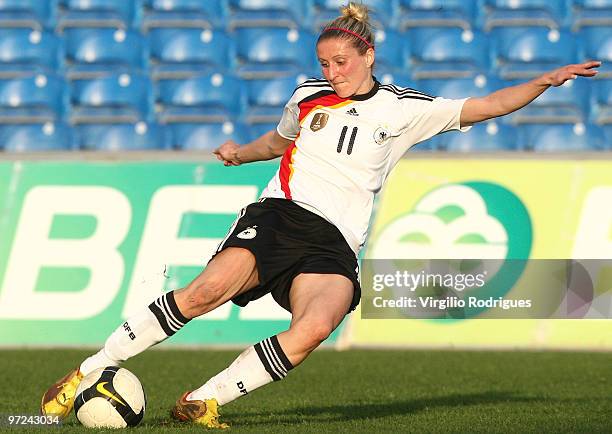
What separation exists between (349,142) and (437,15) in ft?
29.3

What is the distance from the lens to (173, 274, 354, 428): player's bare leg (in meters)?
5.34

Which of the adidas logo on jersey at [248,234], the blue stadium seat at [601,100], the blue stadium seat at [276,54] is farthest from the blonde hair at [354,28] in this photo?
the blue stadium seat at [601,100]

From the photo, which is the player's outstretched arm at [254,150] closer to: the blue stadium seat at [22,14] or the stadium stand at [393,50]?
the stadium stand at [393,50]

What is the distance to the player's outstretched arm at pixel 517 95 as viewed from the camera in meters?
5.30

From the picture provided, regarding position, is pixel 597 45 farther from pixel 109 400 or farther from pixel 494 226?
pixel 109 400

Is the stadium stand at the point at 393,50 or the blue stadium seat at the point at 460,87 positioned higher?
the stadium stand at the point at 393,50

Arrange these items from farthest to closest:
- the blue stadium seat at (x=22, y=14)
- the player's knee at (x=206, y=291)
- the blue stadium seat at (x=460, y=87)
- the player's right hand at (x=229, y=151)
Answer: the blue stadium seat at (x=22, y=14)
the blue stadium seat at (x=460, y=87)
the player's right hand at (x=229, y=151)
the player's knee at (x=206, y=291)

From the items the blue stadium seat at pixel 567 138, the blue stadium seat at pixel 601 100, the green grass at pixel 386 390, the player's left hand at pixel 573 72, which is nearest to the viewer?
the player's left hand at pixel 573 72

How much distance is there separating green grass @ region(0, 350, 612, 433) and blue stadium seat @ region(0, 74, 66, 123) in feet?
13.5

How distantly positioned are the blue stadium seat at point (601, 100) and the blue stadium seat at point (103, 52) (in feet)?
16.6

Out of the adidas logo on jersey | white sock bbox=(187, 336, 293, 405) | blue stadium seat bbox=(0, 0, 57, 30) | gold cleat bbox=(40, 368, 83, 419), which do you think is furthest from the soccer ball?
blue stadium seat bbox=(0, 0, 57, 30)

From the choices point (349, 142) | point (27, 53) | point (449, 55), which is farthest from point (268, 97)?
point (349, 142)

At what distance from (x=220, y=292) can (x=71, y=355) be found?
14.8ft

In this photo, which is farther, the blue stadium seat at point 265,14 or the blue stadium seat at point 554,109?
the blue stadium seat at point 265,14
